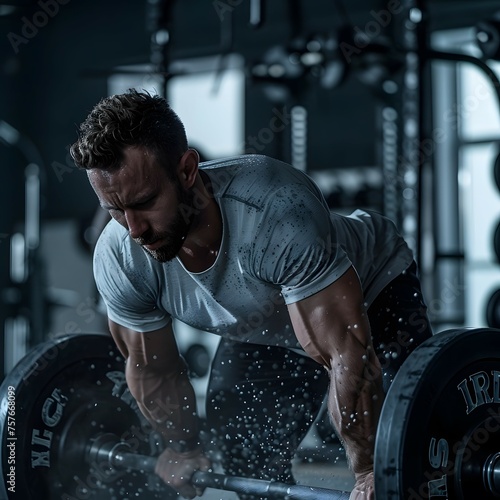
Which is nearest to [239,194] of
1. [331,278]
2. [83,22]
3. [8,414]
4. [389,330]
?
[331,278]

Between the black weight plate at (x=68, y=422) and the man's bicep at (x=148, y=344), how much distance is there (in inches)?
9.4

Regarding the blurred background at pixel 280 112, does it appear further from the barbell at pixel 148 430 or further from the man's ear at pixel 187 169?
the man's ear at pixel 187 169

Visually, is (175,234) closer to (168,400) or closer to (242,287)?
(242,287)

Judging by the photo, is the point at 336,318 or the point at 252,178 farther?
the point at 252,178

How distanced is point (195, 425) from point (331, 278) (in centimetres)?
64

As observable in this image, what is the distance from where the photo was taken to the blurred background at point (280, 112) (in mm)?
3412

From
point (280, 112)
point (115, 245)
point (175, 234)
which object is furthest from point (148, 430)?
point (280, 112)

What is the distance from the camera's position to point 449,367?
1357 mm

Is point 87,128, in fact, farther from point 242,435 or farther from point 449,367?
point 242,435

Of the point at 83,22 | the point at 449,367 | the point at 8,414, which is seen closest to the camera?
the point at 449,367

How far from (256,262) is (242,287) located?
0.09 meters

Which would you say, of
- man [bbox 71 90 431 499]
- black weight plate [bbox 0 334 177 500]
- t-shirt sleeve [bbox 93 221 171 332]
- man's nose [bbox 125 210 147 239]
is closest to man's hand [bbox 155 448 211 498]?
man [bbox 71 90 431 499]

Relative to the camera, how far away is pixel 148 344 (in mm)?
1775

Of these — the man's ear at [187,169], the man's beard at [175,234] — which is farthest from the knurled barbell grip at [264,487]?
the man's ear at [187,169]
